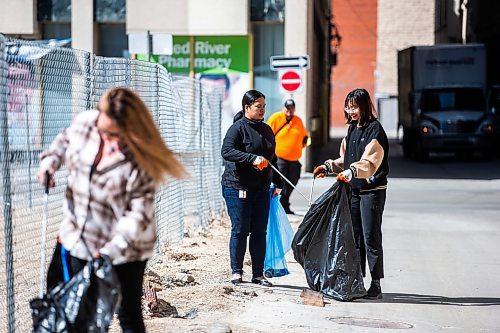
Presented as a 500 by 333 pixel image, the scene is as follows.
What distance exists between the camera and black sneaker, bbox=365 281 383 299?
8727mm

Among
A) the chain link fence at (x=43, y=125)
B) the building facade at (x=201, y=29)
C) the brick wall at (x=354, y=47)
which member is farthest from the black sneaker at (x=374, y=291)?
the brick wall at (x=354, y=47)

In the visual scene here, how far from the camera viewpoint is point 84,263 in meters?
4.92

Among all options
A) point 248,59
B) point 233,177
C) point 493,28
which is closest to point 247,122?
point 233,177

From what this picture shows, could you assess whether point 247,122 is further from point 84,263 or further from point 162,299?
point 84,263

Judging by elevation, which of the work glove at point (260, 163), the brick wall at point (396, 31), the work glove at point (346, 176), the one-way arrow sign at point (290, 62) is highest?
the brick wall at point (396, 31)

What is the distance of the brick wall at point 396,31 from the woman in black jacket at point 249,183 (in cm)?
5145

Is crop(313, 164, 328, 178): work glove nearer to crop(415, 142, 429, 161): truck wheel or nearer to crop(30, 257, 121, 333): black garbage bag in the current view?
crop(30, 257, 121, 333): black garbage bag

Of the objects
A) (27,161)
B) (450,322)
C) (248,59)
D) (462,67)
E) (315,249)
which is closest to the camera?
(450,322)

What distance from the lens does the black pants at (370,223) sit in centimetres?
856

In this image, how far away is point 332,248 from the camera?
8.52 metres

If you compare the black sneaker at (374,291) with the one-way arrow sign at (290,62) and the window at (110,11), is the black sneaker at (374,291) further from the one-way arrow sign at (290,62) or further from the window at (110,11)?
the window at (110,11)

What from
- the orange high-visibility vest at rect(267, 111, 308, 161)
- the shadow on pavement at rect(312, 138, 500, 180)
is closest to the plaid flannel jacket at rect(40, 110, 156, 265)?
the orange high-visibility vest at rect(267, 111, 308, 161)

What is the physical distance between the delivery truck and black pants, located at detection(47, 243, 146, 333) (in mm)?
25343

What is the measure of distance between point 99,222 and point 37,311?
506mm
